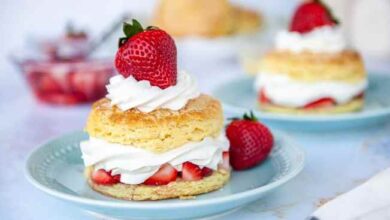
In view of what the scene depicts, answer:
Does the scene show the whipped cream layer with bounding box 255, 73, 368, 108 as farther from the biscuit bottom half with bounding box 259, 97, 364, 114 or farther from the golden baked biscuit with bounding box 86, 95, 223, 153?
the golden baked biscuit with bounding box 86, 95, 223, 153

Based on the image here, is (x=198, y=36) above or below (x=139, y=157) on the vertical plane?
below

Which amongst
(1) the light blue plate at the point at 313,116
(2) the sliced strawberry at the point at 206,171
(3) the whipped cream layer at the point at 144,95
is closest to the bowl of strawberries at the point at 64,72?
(1) the light blue plate at the point at 313,116

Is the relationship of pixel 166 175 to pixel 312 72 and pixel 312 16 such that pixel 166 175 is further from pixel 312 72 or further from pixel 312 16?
pixel 312 16

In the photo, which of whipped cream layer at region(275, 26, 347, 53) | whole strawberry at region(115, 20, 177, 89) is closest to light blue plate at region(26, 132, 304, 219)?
whole strawberry at region(115, 20, 177, 89)

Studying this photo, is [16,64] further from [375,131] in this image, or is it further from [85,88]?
[375,131]

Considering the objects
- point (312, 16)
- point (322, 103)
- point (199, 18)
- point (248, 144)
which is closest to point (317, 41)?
point (312, 16)

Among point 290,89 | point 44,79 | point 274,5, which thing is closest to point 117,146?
point 290,89

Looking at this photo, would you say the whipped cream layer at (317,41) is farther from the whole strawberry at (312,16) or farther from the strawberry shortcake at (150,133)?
the strawberry shortcake at (150,133)
